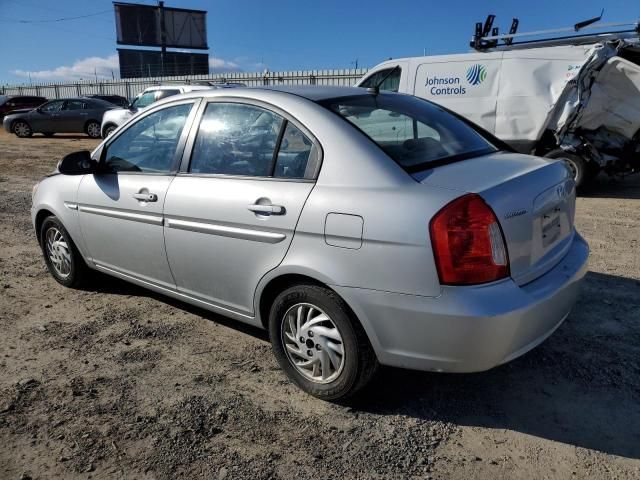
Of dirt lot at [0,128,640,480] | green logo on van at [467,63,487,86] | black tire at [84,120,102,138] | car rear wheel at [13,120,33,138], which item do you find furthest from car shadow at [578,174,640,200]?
car rear wheel at [13,120,33,138]

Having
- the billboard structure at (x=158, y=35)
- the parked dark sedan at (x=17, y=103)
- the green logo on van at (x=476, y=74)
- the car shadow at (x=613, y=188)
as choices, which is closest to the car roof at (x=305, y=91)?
the green logo on van at (x=476, y=74)

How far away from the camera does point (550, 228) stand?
9.21ft

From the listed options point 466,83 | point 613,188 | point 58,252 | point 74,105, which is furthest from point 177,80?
point 58,252

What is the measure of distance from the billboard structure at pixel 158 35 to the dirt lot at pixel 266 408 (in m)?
45.5

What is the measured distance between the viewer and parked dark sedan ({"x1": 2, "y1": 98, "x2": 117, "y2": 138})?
69.7ft

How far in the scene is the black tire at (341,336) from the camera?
8.81 feet

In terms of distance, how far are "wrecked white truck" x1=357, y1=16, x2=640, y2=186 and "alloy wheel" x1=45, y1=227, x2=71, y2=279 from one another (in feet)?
22.1

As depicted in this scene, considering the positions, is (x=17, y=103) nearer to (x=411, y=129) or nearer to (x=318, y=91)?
(x=318, y=91)

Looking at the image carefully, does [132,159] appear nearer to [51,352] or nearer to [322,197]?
[51,352]

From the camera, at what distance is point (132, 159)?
3.93m

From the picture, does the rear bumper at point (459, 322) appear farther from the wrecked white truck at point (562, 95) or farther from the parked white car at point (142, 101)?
the parked white car at point (142, 101)

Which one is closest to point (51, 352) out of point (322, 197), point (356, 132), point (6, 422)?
point (6, 422)

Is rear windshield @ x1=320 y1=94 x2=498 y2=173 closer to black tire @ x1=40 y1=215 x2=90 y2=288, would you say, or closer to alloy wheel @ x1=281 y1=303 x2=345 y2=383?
alloy wheel @ x1=281 y1=303 x2=345 y2=383

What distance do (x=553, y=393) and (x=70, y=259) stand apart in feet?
12.3
